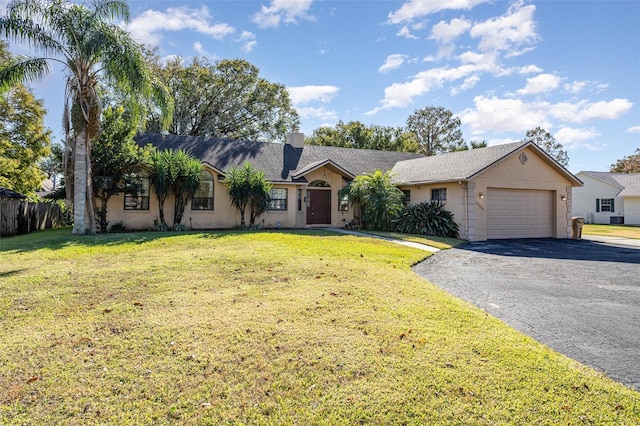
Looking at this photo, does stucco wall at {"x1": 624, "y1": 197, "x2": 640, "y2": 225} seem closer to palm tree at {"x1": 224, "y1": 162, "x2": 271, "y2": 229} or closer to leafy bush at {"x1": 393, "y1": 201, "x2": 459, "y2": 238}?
leafy bush at {"x1": 393, "y1": 201, "x2": 459, "y2": 238}

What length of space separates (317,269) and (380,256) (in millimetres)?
2765

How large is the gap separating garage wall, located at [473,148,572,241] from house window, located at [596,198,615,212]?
18301 millimetres

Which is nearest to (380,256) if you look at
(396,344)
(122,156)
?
(396,344)

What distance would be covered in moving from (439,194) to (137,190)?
1351 cm

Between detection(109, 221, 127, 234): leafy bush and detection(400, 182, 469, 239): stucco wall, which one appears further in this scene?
detection(400, 182, 469, 239): stucco wall

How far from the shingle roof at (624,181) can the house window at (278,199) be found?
29.1 meters

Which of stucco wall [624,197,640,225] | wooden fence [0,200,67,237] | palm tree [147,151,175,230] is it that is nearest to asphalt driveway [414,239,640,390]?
palm tree [147,151,175,230]

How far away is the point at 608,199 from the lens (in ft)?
106

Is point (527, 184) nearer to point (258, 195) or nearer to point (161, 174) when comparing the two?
point (258, 195)

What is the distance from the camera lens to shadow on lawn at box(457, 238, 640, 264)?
11.5 metres

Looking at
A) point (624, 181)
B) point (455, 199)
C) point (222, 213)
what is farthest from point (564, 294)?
point (624, 181)

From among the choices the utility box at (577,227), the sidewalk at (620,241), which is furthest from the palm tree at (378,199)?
the sidewalk at (620,241)

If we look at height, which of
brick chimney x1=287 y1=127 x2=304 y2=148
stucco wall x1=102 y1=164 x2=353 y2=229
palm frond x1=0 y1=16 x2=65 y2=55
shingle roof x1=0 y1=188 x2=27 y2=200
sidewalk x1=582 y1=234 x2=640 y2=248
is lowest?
sidewalk x1=582 y1=234 x2=640 y2=248

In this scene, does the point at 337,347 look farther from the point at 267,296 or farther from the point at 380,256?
the point at 380,256
